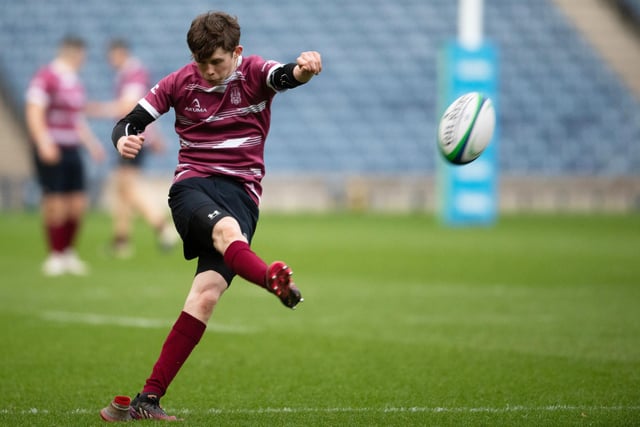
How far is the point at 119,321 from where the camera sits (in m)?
8.86

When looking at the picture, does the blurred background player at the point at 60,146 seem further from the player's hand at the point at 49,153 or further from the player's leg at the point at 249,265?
the player's leg at the point at 249,265

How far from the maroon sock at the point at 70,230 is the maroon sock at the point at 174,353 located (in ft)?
25.7

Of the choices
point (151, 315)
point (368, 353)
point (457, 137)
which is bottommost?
point (151, 315)

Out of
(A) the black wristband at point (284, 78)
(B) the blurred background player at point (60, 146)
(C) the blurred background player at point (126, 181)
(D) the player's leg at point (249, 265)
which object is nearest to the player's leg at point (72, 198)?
(B) the blurred background player at point (60, 146)

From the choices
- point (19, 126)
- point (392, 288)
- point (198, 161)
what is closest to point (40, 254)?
point (392, 288)

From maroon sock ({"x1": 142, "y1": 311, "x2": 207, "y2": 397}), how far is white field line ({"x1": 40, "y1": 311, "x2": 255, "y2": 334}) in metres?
3.11

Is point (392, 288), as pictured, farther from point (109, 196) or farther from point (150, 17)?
point (150, 17)

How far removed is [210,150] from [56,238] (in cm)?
761

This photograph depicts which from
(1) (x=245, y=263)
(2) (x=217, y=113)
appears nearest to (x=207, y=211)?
(1) (x=245, y=263)

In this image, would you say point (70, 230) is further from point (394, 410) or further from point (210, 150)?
point (394, 410)

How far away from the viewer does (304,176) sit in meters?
25.7

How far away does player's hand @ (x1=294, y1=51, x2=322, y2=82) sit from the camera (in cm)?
512

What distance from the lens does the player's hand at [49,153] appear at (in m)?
12.4

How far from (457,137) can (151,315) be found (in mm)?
3950
